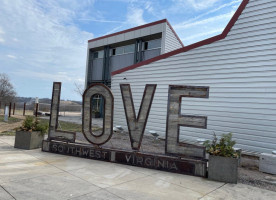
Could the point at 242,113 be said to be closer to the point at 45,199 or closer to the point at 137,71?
the point at 137,71

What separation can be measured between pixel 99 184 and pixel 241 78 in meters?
7.01

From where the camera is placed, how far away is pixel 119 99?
14164mm

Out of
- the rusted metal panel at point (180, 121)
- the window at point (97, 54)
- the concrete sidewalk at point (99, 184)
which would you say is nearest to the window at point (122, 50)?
the window at point (97, 54)

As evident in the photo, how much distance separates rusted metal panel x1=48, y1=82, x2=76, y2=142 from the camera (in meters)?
6.92

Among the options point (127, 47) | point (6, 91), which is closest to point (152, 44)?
point (127, 47)

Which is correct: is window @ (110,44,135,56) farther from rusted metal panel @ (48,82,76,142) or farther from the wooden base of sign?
the wooden base of sign

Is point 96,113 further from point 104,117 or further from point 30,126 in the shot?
point 104,117

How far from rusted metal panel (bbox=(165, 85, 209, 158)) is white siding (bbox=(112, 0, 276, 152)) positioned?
382 centimetres

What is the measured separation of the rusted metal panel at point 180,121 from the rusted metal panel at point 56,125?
3272 mm

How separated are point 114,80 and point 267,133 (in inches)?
387

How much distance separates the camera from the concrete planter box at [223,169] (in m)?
4.92

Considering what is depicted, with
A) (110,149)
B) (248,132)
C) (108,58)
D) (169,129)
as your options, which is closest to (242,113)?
(248,132)

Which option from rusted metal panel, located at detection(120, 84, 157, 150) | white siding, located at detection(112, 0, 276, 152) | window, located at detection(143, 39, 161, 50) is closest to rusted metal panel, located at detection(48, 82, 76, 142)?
rusted metal panel, located at detection(120, 84, 157, 150)

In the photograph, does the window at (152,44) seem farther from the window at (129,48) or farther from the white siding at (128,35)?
the window at (129,48)
